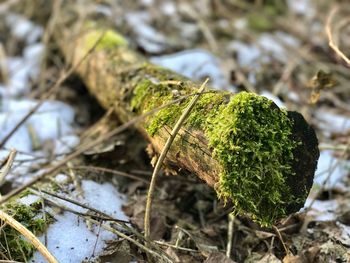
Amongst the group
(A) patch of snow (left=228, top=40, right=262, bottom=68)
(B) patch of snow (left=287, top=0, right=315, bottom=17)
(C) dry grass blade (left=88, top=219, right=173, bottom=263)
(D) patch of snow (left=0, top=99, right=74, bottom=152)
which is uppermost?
(B) patch of snow (left=287, top=0, right=315, bottom=17)

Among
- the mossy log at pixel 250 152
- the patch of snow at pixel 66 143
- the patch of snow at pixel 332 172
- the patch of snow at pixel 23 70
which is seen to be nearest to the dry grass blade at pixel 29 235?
the mossy log at pixel 250 152

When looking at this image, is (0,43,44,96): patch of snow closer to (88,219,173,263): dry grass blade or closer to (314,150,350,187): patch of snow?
(88,219,173,263): dry grass blade

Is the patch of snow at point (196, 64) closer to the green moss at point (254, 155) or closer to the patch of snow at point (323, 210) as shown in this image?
the patch of snow at point (323, 210)

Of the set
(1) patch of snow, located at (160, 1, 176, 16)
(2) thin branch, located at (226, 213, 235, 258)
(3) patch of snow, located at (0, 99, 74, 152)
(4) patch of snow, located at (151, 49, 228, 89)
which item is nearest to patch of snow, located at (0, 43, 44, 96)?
(3) patch of snow, located at (0, 99, 74, 152)

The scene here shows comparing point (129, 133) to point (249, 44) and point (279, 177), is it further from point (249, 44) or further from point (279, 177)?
point (249, 44)

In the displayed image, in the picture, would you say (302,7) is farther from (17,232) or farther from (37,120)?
(17,232)

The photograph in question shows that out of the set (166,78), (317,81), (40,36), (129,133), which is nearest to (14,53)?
(40,36)

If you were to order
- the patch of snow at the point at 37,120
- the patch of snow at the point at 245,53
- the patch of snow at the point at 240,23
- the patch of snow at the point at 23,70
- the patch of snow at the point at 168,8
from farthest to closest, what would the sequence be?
the patch of snow at the point at 168,8 < the patch of snow at the point at 240,23 < the patch of snow at the point at 245,53 < the patch of snow at the point at 23,70 < the patch of snow at the point at 37,120
